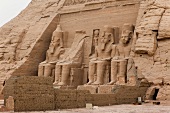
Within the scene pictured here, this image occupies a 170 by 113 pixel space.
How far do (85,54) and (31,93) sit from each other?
29.7 ft

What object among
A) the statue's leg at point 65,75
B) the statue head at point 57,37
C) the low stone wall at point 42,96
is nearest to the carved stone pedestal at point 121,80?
the low stone wall at point 42,96

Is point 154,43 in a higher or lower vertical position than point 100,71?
higher

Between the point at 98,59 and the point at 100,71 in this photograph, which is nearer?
the point at 100,71

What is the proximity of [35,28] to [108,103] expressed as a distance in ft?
32.7

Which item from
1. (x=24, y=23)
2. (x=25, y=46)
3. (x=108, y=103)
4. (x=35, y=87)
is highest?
(x=24, y=23)

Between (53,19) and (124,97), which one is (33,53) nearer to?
(53,19)

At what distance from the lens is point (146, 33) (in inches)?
666

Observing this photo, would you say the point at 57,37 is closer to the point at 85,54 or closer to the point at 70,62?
the point at 85,54

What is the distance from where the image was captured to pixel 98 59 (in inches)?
783

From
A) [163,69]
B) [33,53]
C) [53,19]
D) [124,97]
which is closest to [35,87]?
[124,97]

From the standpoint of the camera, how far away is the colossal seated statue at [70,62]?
20.4 metres

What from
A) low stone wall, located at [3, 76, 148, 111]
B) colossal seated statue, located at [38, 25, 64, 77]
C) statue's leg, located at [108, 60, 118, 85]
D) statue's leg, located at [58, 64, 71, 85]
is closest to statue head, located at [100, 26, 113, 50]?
statue's leg, located at [108, 60, 118, 85]

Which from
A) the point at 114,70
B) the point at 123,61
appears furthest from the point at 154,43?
the point at 114,70

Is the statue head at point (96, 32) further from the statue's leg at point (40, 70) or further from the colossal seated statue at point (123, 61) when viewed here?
the statue's leg at point (40, 70)
